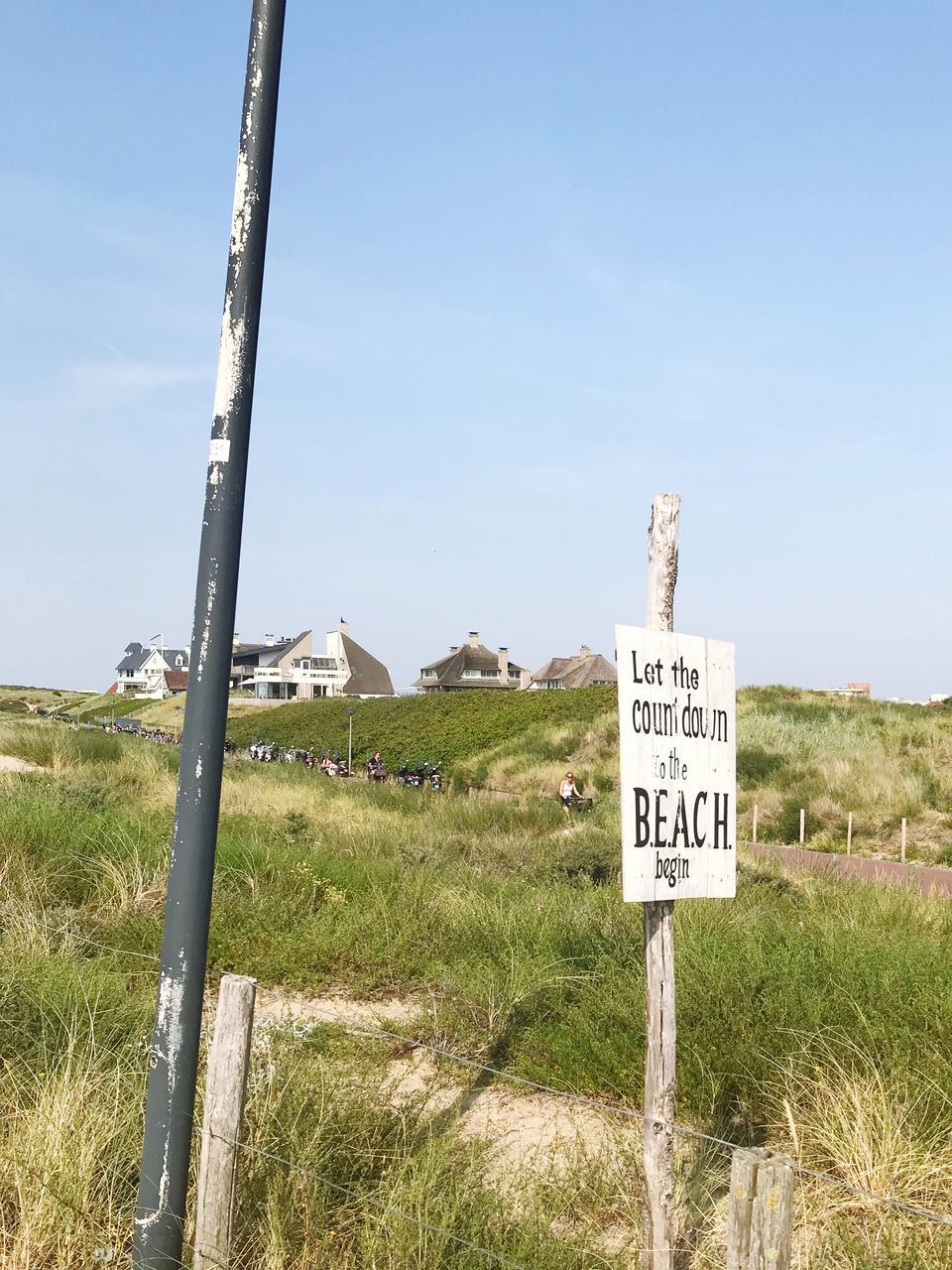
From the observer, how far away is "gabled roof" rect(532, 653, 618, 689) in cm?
8681

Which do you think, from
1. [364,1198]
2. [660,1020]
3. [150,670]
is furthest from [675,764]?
[150,670]

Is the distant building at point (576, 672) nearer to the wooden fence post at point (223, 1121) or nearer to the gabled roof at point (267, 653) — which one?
the gabled roof at point (267, 653)

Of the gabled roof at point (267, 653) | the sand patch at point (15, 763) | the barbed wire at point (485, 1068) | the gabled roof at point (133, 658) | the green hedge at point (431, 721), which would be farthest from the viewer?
the gabled roof at point (133, 658)

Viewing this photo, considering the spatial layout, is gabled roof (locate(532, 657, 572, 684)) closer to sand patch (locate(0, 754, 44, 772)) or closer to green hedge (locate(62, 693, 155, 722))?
green hedge (locate(62, 693, 155, 722))

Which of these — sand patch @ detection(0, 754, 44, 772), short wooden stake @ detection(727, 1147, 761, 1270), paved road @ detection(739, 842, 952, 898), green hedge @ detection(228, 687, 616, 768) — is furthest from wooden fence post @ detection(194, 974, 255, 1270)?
green hedge @ detection(228, 687, 616, 768)

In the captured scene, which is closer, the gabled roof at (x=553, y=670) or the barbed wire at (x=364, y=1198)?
the barbed wire at (x=364, y=1198)

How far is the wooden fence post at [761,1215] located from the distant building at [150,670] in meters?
122

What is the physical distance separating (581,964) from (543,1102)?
1736mm

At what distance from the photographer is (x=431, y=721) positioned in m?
50.0

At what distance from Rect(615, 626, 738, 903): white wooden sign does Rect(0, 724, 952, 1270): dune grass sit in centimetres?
129

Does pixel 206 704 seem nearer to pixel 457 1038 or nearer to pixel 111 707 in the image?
pixel 457 1038

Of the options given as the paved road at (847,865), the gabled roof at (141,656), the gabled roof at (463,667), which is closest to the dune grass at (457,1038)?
the paved road at (847,865)

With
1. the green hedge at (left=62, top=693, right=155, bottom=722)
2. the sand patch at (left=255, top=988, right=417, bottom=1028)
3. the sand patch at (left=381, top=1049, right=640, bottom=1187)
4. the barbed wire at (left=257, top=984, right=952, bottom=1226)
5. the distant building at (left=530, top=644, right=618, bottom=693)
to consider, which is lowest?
the sand patch at (left=381, top=1049, right=640, bottom=1187)

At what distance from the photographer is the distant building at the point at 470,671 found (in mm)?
95250
